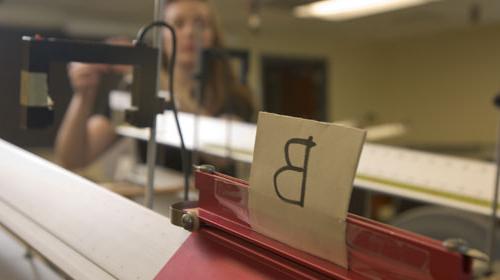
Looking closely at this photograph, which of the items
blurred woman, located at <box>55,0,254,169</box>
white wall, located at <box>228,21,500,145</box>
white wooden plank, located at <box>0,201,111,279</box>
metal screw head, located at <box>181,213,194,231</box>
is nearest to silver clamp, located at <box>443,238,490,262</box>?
metal screw head, located at <box>181,213,194,231</box>

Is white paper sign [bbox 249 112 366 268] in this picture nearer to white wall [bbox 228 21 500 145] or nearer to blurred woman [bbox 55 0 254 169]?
blurred woman [bbox 55 0 254 169]

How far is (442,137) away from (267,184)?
746 centimetres

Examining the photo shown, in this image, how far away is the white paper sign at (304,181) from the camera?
45 centimetres

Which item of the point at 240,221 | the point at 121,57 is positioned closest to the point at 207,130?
the point at 121,57

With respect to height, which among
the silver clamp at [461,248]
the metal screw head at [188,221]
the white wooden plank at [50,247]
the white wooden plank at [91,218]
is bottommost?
the white wooden plank at [50,247]

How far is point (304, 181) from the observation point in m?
0.48

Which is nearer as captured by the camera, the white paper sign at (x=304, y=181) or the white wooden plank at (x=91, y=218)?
the white paper sign at (x=304, y=181)

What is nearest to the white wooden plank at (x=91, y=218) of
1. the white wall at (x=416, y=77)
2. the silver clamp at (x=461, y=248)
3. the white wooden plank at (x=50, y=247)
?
the white wooden plank at (x=50, y=247)

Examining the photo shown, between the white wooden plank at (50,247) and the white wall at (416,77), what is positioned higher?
the white wall at (416,77)

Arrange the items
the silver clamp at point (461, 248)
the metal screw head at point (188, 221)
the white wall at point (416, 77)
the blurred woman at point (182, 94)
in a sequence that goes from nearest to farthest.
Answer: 1. the silver clamp at point (461, 248)
2. the metal screw head at point (188, 221)
3. the blurred woman at point (182, 94)
4. the white wall at point (416, 77)

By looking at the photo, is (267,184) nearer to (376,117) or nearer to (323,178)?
(323,178)

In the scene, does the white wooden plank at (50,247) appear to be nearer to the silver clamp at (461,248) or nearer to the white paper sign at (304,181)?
the white paper sign at (304,181)

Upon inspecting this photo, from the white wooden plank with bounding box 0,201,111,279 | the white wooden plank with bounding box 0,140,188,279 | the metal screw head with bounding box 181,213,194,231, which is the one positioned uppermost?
the metal screw head with bounding box 181,213,194,231

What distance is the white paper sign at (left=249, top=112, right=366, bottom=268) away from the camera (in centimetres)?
45
